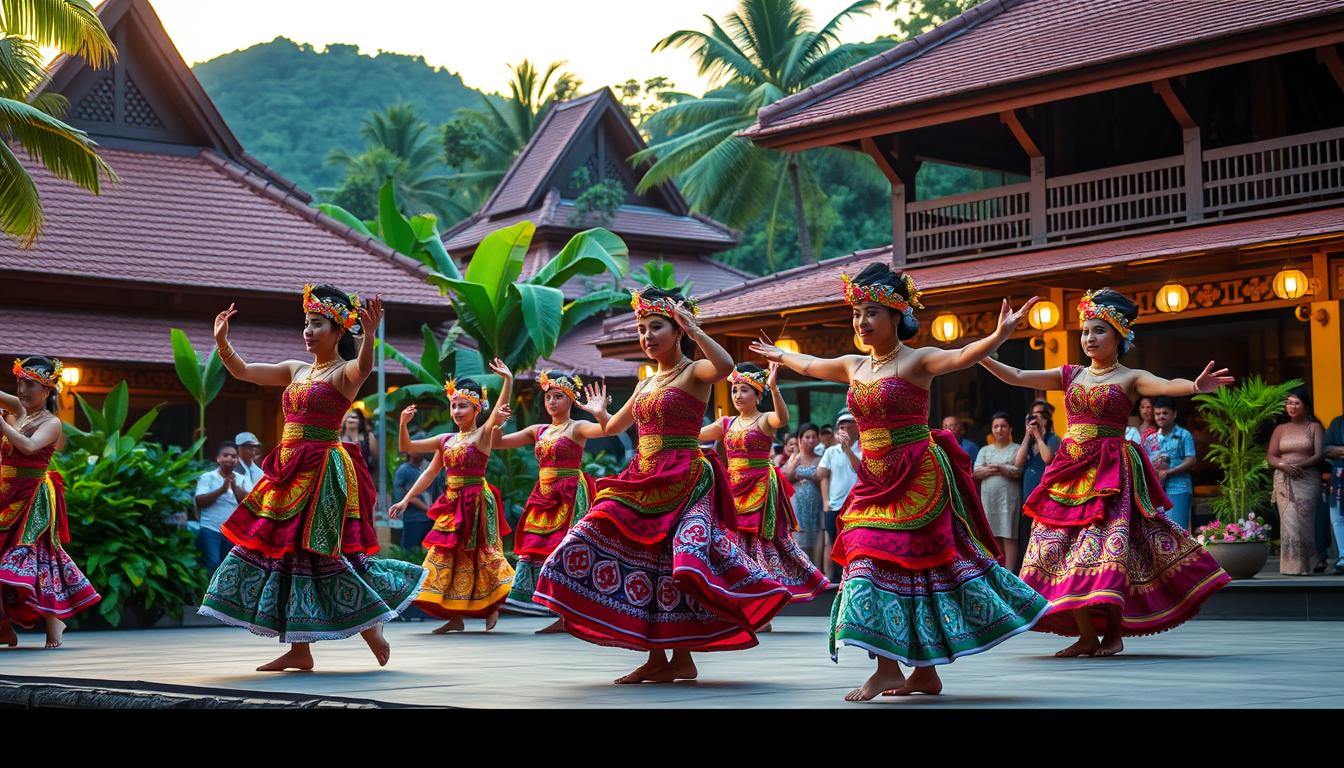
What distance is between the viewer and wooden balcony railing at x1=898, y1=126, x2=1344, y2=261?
16266 mm

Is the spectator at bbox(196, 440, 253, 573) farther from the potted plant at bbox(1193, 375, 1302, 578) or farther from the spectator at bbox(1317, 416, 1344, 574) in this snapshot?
the spectator at bbox(1317, 416, 1344, 574)

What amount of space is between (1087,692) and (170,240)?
17205 millimetres

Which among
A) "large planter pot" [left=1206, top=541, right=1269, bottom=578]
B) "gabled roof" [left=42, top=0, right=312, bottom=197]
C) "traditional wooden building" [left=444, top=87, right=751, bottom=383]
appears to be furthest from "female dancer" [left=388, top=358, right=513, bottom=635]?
"traditional wooden building" [left=444, top=87, right=751, bottom=383]

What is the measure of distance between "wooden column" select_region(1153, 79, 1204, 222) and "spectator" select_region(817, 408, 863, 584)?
155 inches

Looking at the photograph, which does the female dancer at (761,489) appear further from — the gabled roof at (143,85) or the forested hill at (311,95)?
the forested hill at (311,95)

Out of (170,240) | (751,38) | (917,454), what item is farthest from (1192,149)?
(751,38)

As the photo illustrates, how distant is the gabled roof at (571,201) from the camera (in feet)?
108

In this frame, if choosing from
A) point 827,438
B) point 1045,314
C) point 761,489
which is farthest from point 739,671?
point 1045,314

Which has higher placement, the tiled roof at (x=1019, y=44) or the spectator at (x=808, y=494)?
the tiled roof at (x=1019, y=44)

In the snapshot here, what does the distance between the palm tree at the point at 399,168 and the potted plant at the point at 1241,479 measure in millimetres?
31282

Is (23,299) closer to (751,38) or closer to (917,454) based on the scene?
(917,454)

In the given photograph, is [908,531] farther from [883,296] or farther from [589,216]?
[589,216]

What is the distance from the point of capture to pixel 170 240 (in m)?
21.9

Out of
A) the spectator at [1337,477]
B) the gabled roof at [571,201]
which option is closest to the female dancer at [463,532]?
the spectator at [1337,477]
